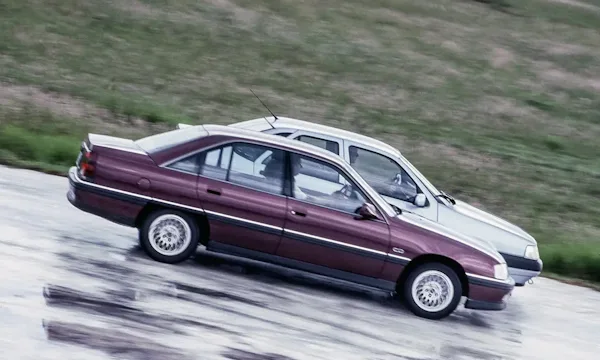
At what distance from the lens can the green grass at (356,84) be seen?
731 inches

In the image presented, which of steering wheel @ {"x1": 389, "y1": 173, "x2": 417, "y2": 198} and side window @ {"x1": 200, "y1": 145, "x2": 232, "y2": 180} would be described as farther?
steering wheel @ {"x1": 389, "y1": 173, "x2": 417, "y2": 198}

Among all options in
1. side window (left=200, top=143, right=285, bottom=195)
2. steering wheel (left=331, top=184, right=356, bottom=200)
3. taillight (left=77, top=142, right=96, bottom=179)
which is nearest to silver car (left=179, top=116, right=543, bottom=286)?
steering wheel (left=331, top=184, right=356, bottom=200)

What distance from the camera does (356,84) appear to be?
25672mm

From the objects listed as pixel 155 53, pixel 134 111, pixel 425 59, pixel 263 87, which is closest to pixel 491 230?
pixel 134 111

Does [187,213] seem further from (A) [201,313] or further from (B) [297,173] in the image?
(A) [201,313]

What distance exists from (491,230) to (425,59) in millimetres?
17678

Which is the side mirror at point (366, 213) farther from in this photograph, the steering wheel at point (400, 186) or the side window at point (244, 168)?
the steering wheel at point (400, 186)

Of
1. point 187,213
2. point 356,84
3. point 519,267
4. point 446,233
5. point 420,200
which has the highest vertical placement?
point 356,84

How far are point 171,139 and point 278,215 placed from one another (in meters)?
1.49

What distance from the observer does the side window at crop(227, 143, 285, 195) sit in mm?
10148

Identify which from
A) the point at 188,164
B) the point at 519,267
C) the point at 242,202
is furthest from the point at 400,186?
the point at 188,164

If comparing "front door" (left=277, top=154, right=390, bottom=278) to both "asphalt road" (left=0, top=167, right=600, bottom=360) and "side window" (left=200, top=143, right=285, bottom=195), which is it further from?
"asphalt road" (left=0, top=167, right=600, bottom=360)

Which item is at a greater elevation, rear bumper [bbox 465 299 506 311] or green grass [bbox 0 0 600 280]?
green grass [bbox 0 0 600 280]

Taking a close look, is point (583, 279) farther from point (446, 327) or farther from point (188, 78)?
point (188, 78)
